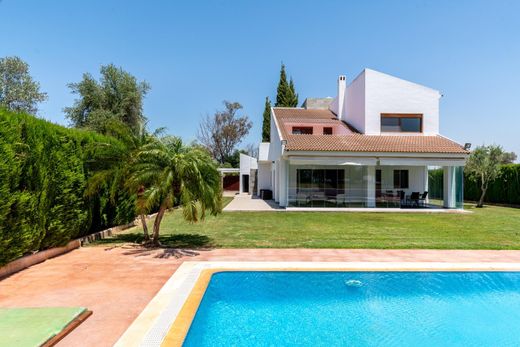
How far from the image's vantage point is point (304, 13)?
20.1 metres

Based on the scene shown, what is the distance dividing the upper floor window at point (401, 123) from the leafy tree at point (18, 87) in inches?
1890

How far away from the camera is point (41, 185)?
10.2 metres

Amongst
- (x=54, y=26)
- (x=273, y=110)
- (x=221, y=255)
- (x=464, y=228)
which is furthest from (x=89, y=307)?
(x=273, y=110)

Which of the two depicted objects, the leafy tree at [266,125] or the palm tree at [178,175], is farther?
the leafy tree at [266,125]

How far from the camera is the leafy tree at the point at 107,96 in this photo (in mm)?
46531

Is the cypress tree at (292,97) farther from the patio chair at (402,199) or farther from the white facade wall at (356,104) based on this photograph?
the patio chair at (402,199)

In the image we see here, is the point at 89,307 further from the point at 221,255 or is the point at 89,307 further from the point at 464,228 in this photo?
the point at 464,228

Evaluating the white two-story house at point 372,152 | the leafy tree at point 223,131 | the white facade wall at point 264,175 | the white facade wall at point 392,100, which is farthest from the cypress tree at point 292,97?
the white facade wall at point 392,100

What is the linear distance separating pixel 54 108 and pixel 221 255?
45775 millimetres

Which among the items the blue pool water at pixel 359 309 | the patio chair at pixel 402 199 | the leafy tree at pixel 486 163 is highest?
the leafy tree at pixel 486 163

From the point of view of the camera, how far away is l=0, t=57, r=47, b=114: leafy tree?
48.5m

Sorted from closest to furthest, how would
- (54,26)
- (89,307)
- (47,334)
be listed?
(47,334)
(89,307)
(54,26)

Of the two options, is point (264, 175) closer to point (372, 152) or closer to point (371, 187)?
point (371, 187)

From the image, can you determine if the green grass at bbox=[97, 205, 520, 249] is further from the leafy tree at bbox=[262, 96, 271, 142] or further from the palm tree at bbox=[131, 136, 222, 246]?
the leafy tree at bbox=[262, 96, 271, 142]
